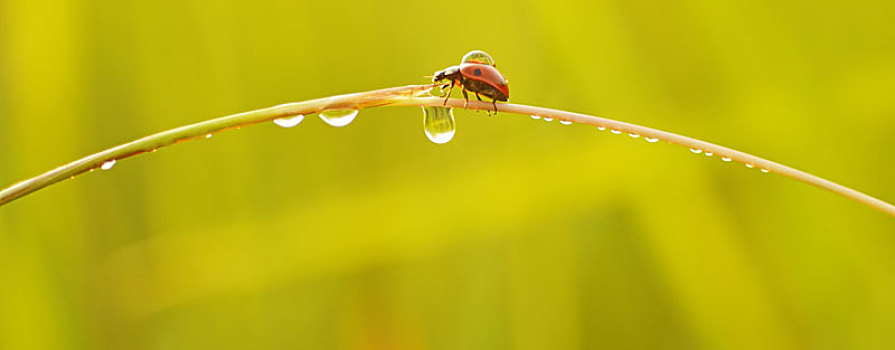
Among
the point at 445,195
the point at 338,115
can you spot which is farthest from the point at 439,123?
the point at 445,195

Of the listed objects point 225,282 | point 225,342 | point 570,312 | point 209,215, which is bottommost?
point 570,312

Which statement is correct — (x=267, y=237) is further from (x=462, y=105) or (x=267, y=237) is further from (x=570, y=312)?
(x=462, y=105)

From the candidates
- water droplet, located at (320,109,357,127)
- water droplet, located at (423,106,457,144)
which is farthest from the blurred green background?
water droplet, located at (320,109,357,127)

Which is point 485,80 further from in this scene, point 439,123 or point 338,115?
point 338,115

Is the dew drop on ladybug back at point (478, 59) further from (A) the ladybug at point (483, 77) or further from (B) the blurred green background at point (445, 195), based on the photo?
(B) the blurred green background at point (445, 195)

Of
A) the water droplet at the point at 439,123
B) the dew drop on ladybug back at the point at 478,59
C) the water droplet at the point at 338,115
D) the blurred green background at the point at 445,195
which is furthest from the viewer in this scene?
the blurred green background at the point at 445,195

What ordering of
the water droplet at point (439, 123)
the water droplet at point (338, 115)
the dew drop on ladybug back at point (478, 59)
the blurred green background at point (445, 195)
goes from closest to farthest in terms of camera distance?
the water droplet at point (338, 115), the water droplet at point (439, 123), the dew drop on ladybug back at point (478, 59), the blurred green background at point (445, 195)

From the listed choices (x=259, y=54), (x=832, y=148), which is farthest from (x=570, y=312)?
(x=259, y=54)

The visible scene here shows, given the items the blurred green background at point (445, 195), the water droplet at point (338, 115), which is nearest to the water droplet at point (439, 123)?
the water droplet at point (338, 115)
